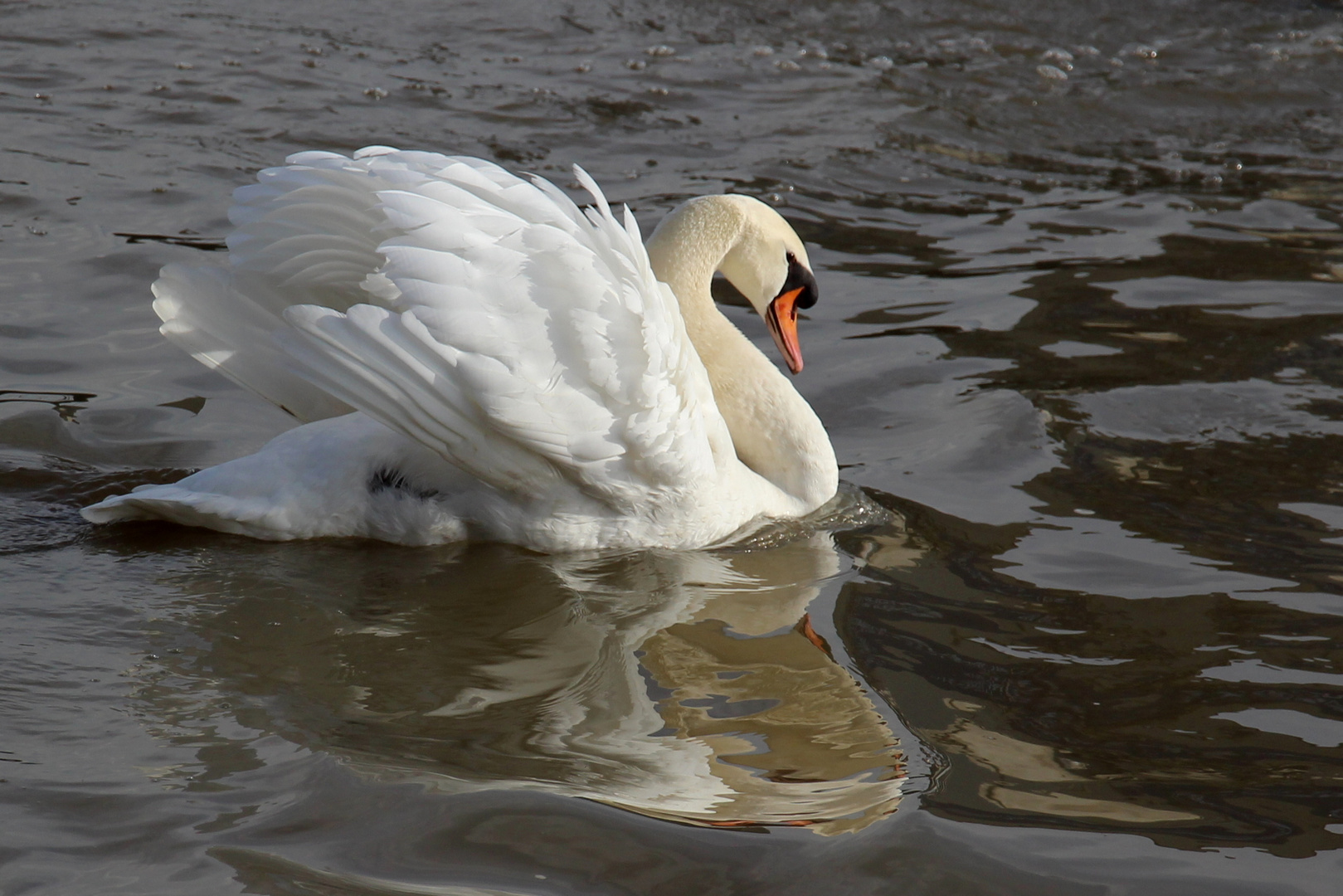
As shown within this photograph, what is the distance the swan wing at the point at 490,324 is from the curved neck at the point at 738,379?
2.28 ft

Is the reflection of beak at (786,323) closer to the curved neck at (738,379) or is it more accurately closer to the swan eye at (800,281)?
the swan eye at (800,281)

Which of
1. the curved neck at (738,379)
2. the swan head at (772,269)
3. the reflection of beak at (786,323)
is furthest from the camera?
the reflection of beak at (786,323)

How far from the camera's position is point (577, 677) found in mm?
3490

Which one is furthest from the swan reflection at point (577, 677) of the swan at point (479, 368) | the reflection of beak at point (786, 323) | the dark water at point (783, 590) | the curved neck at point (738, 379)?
the reflection of beak at point (786, 323)

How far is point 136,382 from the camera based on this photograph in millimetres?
5332

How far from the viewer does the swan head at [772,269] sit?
4.86 metres

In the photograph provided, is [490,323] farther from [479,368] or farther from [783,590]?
[783,590]

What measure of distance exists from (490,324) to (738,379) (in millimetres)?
1350

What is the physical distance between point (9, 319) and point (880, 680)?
12.9 ft

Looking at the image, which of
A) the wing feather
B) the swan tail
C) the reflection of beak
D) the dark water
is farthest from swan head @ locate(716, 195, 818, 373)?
the swan tail

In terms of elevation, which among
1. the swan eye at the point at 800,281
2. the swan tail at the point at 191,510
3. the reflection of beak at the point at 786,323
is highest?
the swan eye at the point at 800,281

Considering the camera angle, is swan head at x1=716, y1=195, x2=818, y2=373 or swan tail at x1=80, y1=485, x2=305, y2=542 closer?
swan tail at x1=80, y1=485, x2=305, y2=542

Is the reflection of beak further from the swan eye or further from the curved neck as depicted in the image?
the curved neck

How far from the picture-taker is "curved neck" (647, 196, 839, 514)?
4.71 m
